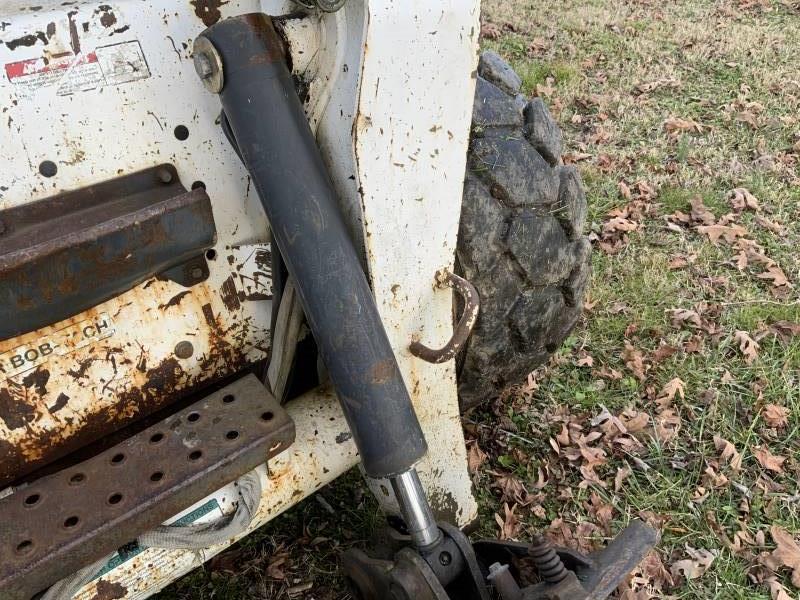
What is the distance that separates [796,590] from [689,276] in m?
1.60

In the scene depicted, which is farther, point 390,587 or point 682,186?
point 682,186

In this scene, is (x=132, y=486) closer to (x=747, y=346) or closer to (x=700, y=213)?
(x=747, y=346)

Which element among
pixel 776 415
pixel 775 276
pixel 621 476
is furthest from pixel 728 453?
pixel 775 276

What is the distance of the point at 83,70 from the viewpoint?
1.52 m

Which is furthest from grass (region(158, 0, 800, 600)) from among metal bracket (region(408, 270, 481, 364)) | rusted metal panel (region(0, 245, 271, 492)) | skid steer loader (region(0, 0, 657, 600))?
metal bracket (region(408, 270, 481, 364))

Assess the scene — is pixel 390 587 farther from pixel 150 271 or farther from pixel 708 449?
pixel 708 449

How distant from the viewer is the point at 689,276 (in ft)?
12.0

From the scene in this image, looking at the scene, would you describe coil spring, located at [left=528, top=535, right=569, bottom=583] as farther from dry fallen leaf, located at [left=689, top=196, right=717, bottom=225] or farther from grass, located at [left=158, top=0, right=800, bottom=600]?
A: dry fallen leaf, located at [left=689, top=196, right=717, bottom=225]

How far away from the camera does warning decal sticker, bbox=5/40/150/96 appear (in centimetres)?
147

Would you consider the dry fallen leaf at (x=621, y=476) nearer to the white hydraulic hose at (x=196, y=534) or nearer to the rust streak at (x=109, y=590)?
the white hydraulic hose at (x=196, y=534)

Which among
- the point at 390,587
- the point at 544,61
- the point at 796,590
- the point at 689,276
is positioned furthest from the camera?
the point at 544,61

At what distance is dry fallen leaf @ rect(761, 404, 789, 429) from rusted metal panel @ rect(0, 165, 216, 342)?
222 cm

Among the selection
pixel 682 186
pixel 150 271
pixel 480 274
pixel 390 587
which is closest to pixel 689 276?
pixel 682 186

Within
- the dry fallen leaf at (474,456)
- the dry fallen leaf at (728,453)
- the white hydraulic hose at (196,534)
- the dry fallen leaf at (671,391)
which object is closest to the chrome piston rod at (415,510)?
the white hydraulic hose at (196,534)
